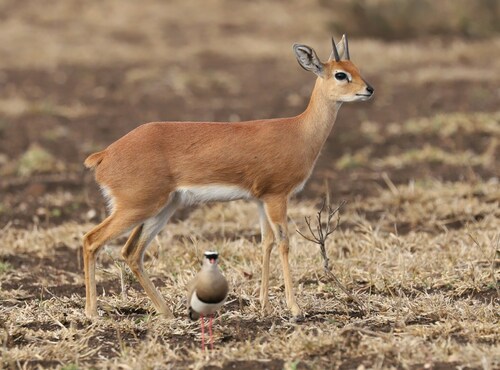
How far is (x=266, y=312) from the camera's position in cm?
575

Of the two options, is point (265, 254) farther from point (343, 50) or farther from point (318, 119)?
point (343, 50)

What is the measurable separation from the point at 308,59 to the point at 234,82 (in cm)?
1002

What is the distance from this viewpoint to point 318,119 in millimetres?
6035

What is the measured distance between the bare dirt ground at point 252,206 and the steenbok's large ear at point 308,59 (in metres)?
1.42

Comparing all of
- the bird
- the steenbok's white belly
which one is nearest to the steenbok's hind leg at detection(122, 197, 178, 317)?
the steenbok's white belly

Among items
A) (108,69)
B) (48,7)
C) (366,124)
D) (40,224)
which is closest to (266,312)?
(40,224)

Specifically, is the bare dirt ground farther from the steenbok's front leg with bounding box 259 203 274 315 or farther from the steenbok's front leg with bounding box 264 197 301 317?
the steenbok's front leg with bounding box 264 197 301 317

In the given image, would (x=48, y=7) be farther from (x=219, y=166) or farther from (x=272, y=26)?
(x=219, y=166)

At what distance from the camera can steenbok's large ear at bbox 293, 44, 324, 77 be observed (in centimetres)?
603

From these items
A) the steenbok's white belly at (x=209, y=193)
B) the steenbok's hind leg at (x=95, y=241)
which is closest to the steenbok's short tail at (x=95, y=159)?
the steenbok's hind leg at (x=95, y=241)

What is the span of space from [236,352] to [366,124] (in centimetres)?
797

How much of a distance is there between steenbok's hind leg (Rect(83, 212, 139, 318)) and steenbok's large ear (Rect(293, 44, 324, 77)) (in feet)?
4.80

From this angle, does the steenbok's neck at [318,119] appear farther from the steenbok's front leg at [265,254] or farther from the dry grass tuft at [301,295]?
the dry grass tuft at [301,295]

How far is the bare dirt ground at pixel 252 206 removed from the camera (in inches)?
203
